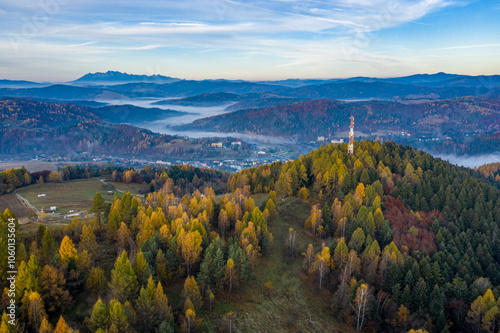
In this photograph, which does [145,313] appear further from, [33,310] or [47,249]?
[47,249]

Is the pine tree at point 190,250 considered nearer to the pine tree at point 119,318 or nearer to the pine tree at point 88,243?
the pine tree at point 88,243

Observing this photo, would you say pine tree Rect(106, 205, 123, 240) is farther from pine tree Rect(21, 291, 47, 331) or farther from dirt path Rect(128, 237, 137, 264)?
pine tree Rect(21, 291, 47, 331)

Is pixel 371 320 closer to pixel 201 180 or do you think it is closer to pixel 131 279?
pixel 131 279

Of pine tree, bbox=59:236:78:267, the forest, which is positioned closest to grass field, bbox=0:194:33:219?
the forest

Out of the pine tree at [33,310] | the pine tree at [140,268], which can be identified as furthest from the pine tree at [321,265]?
the pine tree at [33,310]

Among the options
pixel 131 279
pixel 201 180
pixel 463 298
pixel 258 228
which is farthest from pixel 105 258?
pixel 201 180

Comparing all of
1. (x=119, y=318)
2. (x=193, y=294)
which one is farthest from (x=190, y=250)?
(x=119, y=318)
